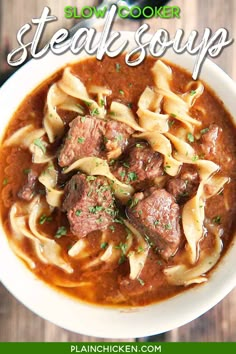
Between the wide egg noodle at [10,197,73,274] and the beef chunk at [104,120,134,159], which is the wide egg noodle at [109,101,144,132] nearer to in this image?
the beef chunk at [104,120,134,159]

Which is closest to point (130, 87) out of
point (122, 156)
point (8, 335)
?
point (122, 156)

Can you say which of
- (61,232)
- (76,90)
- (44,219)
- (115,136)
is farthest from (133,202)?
(76,90)

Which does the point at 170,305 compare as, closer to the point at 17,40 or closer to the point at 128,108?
the point at 128,108

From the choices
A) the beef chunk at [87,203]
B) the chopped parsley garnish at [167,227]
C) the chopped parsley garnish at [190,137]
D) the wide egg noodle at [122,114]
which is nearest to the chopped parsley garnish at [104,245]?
the beef chunk at [87,203]

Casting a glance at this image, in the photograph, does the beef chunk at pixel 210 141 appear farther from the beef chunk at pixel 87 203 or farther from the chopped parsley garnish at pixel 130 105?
the beef chunk at pixel 87 203

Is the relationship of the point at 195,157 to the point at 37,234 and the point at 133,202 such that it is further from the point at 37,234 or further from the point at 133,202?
the point at 37,234

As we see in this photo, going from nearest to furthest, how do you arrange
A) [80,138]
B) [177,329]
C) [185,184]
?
[80,138] < [185,184] < [177,329]
